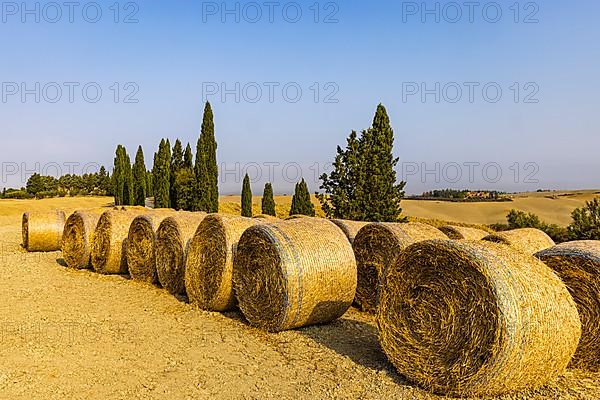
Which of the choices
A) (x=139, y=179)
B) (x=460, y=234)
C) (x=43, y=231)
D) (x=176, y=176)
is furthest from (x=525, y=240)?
(x=139, y=179)

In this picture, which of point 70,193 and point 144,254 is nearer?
point 144,254

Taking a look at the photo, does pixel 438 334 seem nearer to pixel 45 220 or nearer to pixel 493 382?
pixel 493 382

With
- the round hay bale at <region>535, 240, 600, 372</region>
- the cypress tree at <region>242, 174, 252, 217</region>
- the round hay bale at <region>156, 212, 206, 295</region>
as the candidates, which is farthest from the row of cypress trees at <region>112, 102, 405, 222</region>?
the round hay bale at <region>535, 240, 600, 372</region>

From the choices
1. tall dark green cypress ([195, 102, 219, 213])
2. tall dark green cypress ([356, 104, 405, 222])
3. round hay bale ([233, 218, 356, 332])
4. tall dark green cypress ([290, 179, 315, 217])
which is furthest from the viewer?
tall dark green cypress ([290, 179, 315, 217])

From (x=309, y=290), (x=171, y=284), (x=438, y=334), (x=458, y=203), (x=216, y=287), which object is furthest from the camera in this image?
(x=458, y=203)

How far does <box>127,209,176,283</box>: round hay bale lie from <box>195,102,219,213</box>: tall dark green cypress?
22236mm

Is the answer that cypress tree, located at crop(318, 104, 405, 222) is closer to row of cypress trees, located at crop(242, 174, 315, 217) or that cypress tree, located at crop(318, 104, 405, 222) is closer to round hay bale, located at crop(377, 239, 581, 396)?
row of cypress trees, located at crop(242, 174, 315, 217)

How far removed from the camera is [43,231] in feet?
55.8

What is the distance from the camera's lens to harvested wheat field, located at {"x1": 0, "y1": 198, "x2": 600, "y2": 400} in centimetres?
525

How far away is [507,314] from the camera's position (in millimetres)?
4789

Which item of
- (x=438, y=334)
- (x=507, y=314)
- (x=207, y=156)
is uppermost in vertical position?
(x=207, y=156)

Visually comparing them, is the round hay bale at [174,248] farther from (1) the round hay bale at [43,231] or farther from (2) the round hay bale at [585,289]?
(1) the round hay bale at [43,231]

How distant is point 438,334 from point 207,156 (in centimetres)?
3188

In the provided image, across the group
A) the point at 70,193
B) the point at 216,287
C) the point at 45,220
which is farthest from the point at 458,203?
the point at 70,193
